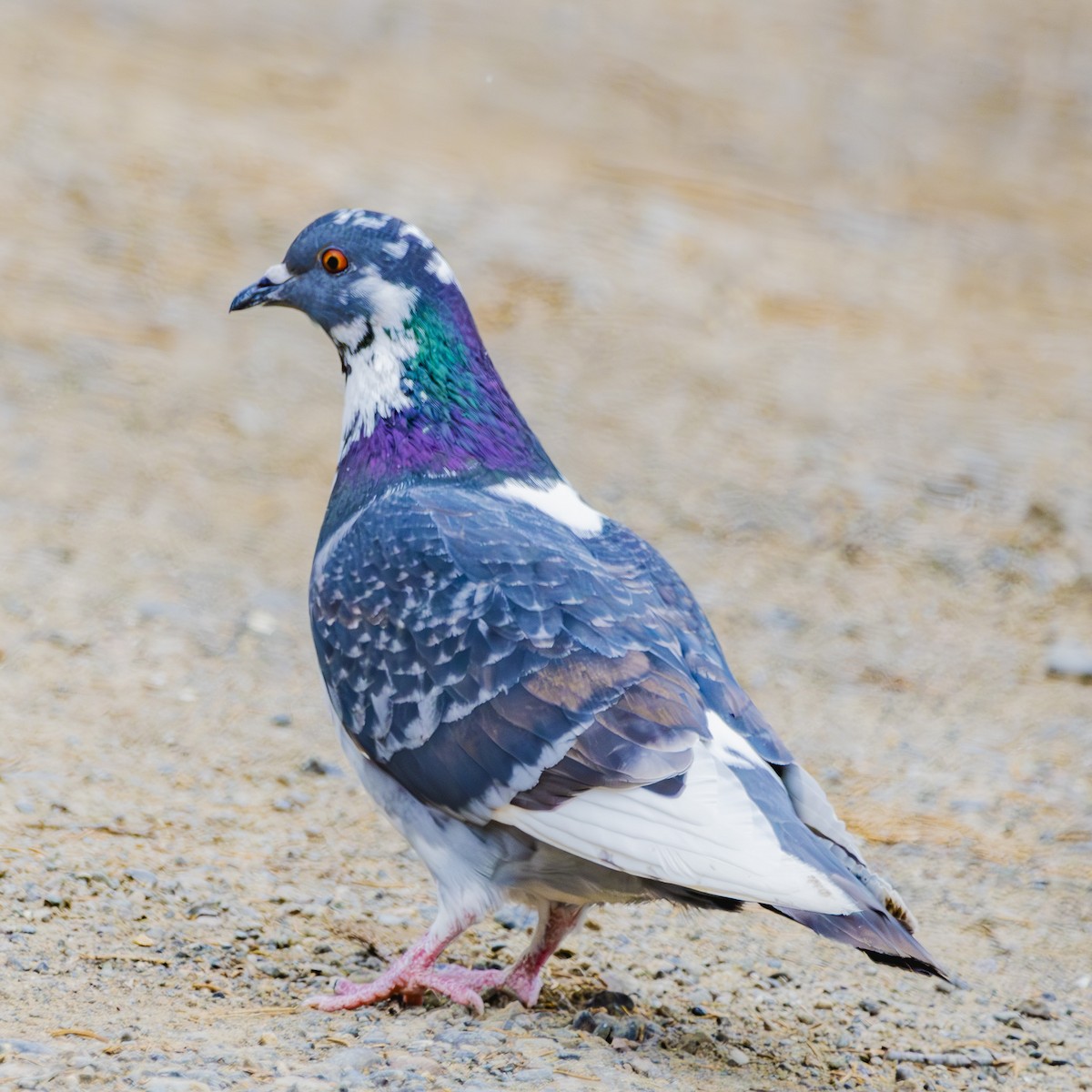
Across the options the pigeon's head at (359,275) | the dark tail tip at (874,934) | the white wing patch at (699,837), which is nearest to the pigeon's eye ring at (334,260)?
the pigeon's head at (359,275)

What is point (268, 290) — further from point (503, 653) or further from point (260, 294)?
point (503, 653)

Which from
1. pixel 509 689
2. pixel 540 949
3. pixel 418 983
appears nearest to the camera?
pixel 509 689

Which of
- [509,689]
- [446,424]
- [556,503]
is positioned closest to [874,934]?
[509,689]

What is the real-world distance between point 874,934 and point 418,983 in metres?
1.28

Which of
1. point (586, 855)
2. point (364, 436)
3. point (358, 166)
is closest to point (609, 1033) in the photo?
point (586, 855)

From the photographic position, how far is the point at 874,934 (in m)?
3.44

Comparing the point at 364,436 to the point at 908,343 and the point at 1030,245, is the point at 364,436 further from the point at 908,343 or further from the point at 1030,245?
the point at 1030,245

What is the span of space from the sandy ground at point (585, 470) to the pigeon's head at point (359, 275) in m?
1.77

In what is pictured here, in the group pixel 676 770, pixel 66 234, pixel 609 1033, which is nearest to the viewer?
pixel 676 770

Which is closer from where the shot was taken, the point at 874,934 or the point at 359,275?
the point at 874,934

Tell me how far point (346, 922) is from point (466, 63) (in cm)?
858

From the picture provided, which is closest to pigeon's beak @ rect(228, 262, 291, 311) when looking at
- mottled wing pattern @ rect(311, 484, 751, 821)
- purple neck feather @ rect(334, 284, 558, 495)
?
purple neck feather @ rect(334, 284, 558, 495)

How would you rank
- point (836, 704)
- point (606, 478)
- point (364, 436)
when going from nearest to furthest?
point (364, 436)
point (836, 704)
point (606, 478)

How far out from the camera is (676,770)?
3.70m
